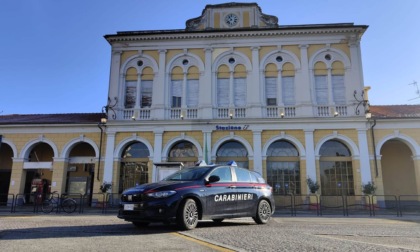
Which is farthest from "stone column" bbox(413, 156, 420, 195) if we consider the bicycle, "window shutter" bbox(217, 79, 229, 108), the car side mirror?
the bicycle

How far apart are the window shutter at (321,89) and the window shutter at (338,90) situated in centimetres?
58

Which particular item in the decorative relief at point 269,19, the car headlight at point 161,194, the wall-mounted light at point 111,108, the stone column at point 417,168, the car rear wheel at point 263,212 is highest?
the decorative relief at point 269,19

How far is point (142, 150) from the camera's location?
2481 centimetres

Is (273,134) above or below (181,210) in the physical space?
above

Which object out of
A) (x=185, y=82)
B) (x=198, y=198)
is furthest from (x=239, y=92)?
(x=198, y=198)

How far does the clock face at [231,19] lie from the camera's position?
2625 cm

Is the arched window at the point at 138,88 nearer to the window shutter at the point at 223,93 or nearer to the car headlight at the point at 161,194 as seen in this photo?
the window shutter at the point at 223,93

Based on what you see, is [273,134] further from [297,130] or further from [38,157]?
[38,157]

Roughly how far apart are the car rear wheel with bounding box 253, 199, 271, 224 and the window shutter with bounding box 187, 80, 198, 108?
15291 mm

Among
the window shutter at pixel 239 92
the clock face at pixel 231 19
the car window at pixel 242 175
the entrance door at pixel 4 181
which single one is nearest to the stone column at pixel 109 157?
the entrance door at pixel 4 181

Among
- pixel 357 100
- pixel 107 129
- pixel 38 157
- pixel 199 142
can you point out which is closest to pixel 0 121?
pixel 38 157

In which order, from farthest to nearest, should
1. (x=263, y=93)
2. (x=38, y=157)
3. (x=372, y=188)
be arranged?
(x=38, y=157) < (x=263, y=93) < (x=372, y=188)

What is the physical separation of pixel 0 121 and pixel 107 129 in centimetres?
901

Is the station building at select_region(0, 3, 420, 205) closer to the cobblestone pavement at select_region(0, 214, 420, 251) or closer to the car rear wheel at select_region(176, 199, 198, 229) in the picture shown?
the car rear wheel at select_region(176, 199, 198, 229)
